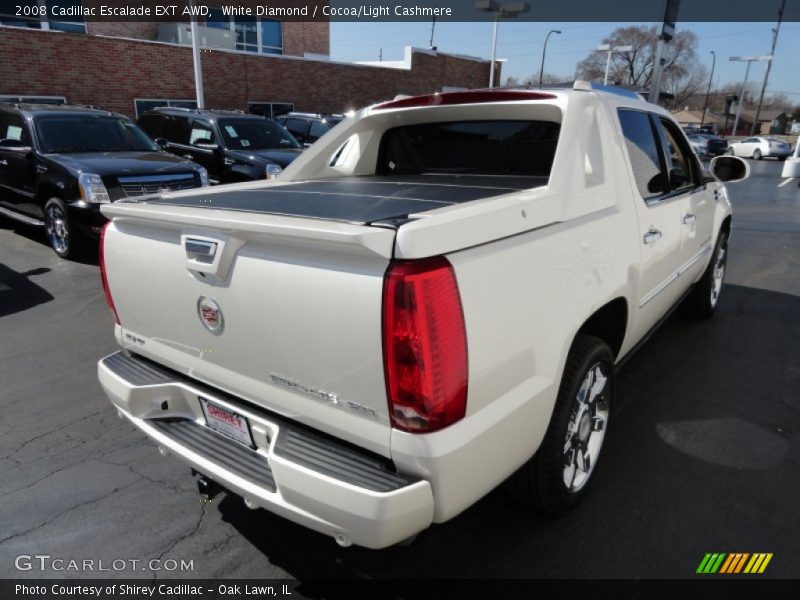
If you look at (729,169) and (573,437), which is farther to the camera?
(729,169)

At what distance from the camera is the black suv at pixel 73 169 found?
682 centimetres

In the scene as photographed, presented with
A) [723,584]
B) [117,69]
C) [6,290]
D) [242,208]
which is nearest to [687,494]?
[723,584]

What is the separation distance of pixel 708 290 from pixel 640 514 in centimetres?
315

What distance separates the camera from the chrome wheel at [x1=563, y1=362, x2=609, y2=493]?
8.32ft

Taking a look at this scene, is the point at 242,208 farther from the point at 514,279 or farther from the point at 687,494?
the point at 687,494

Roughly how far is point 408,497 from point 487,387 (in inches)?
16.8

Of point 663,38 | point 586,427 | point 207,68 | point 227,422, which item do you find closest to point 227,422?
point 227,422

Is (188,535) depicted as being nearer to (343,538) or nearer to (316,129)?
(343,538)

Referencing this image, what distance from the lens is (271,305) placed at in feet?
6.24

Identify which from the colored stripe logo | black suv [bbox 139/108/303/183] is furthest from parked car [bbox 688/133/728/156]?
the colored stripe logo

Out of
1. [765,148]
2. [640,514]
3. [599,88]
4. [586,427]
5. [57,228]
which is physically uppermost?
[599,88]

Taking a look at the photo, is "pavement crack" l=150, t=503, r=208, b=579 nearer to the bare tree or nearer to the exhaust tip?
the exhaust tip

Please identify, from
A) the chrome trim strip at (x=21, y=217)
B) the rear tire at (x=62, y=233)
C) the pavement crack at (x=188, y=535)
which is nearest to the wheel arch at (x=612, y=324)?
the pavement crack at (x=188, y=535)

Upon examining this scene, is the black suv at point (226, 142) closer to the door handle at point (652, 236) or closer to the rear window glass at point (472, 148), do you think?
the rear window glass at point (472, 148)
